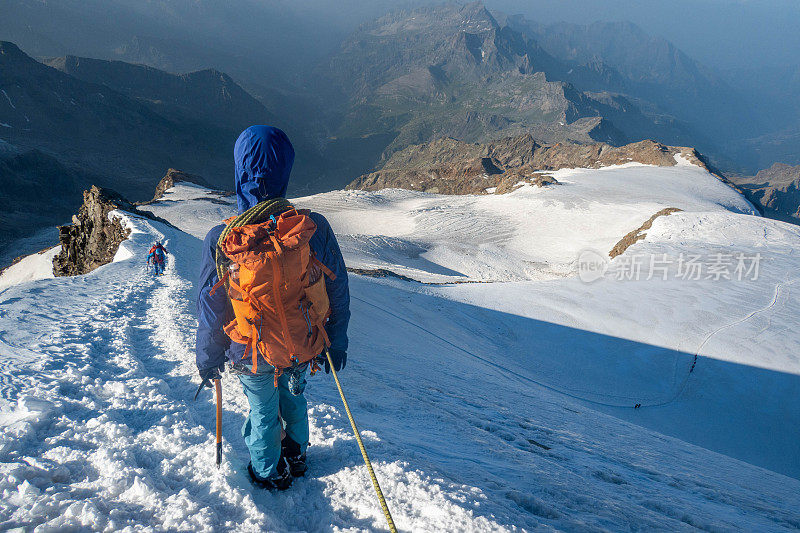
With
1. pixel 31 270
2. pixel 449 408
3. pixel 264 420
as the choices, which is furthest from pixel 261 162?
pixel 31 270

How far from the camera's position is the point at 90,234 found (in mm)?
16734

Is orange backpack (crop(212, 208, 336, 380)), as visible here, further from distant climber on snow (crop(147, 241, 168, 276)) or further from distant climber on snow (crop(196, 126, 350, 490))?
distant climber on snow (crop(147, 241, 168, 276))

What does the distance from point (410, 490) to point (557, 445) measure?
8.99ft

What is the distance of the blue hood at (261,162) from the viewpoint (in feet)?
7.20

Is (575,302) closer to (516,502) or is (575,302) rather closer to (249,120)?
(516,502)

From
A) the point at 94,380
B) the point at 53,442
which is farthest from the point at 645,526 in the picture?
the point at 94,380

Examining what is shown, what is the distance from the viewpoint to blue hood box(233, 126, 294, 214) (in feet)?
7.20

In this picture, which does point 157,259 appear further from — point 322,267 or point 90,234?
point 90,234

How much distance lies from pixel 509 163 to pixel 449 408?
322ft

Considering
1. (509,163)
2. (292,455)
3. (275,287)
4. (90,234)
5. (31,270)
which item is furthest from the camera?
(509,163)

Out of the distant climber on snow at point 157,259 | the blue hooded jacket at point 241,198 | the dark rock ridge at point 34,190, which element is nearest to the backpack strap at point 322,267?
Result: the blue hooded jacket at point 241,198

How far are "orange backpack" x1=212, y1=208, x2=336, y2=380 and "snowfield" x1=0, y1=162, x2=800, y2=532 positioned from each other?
0.96 m

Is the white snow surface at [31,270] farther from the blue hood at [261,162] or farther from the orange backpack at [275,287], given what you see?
the orange backpack at [275,287]

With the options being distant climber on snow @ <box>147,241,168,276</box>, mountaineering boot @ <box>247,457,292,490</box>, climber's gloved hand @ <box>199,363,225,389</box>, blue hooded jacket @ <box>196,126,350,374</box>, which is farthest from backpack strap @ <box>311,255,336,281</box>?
distant climber on snow @ <box>147,241,168,276</box>
